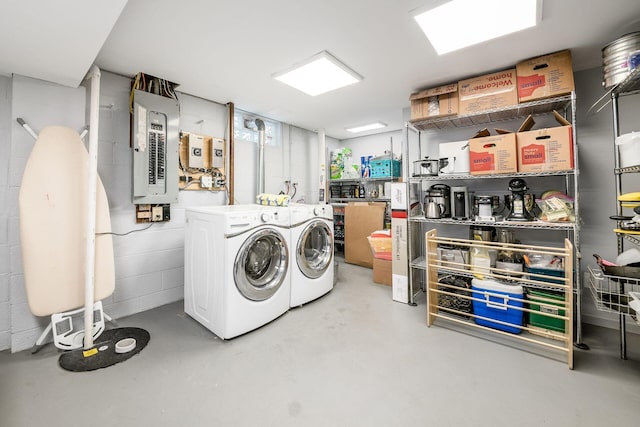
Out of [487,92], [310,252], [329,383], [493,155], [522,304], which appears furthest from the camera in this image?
[310,252]

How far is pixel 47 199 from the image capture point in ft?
6.53

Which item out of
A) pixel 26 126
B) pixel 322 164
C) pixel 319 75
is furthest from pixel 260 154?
pixel 26 126

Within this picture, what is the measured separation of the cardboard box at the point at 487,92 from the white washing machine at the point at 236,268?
80.9 inches

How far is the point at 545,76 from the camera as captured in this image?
218 centimetres

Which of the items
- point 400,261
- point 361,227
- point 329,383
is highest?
point 361,227

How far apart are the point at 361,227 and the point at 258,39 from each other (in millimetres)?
3091

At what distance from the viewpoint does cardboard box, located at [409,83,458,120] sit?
261 centimetres

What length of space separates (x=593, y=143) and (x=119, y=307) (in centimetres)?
469

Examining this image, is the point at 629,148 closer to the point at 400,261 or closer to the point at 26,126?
the point at 400,261

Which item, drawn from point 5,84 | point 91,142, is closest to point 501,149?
point 91,142

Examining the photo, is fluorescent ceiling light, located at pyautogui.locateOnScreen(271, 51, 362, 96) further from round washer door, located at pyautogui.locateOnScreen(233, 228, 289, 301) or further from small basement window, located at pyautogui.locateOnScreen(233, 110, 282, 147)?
round washer door, located at pyautogui.locateOnScreen(233, 228, 289, 301)

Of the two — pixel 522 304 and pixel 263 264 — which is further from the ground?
pixel 263 264

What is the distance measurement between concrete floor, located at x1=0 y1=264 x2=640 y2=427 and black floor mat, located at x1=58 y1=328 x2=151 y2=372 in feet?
0.18

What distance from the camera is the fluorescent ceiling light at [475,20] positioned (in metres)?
1.62
